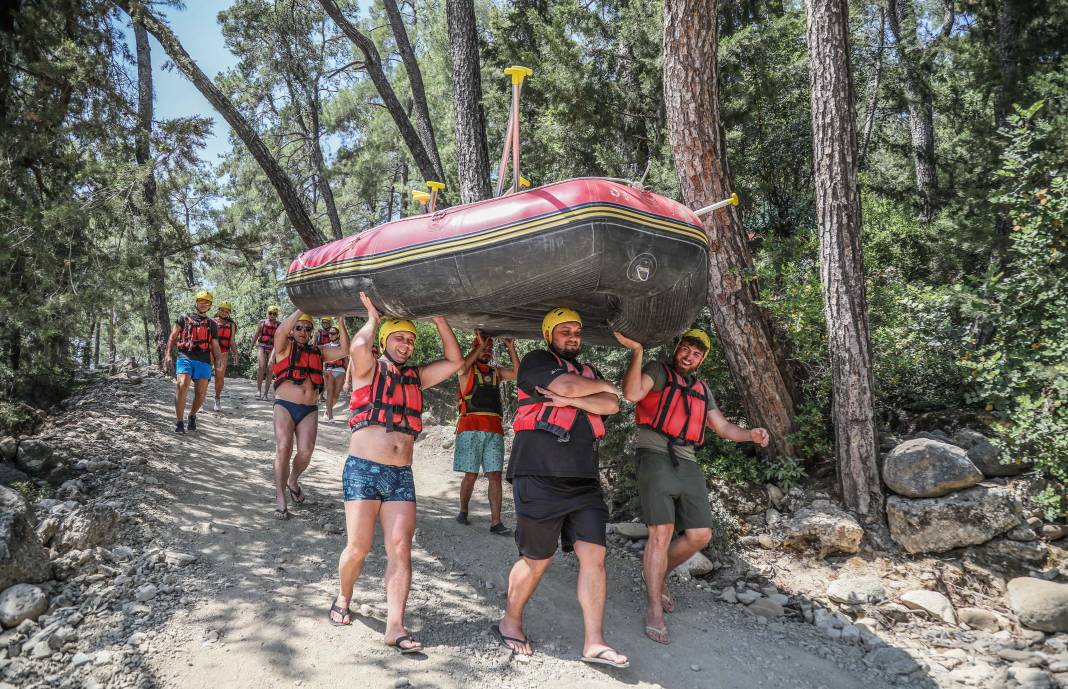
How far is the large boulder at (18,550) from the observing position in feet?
12.0

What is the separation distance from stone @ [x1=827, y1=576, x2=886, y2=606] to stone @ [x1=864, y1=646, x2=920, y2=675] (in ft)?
1.64

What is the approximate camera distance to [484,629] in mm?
3768

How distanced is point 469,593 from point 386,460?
1.27 meters

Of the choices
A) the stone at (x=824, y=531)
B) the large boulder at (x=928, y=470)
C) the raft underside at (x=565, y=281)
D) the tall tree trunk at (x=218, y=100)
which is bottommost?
the stone at (x=824, y=531)

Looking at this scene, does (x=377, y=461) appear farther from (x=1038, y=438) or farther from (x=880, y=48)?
(x=880, y=48)

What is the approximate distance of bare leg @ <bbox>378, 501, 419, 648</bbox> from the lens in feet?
11.3

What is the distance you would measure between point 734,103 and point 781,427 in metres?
4.57

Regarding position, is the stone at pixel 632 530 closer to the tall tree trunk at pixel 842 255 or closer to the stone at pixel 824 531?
the stone at pixel 824 531

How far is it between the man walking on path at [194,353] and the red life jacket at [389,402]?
4.70 metres

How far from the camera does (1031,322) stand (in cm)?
507

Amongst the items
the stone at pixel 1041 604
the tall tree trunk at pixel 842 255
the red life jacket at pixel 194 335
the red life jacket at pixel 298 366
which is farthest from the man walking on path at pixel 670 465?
the red life jacket at pixel 194 335

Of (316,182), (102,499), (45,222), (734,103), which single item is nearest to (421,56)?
(316,182)

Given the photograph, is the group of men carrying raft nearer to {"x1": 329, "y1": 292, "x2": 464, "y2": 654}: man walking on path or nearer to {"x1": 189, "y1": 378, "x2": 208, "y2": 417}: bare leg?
{"x1": 329, "y1": 292, "x2": 464, "y2": 654}: man walking on path

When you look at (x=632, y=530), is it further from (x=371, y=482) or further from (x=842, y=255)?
(x=842, y=255)
